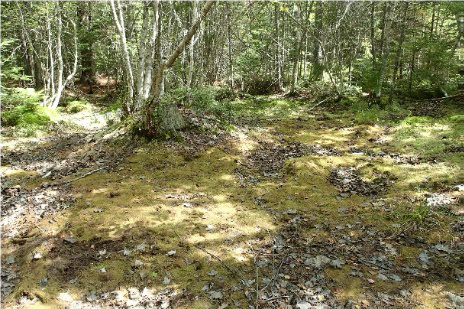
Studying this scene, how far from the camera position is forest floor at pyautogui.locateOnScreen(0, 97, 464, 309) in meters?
3.53

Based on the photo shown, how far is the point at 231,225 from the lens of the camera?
16.1 feet

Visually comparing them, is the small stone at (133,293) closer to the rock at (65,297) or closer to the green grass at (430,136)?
the rock at (65,297)

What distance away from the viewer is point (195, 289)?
359cm

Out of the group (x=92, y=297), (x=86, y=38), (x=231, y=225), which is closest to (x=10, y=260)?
(x=92, y=297)

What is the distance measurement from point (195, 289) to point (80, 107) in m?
15.0

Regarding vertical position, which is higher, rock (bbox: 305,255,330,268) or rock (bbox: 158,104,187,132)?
→ rock (bbox: 158,104,187,132)

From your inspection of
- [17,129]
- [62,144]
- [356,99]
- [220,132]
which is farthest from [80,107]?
[356,99]

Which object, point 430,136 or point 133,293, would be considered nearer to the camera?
point 133,293

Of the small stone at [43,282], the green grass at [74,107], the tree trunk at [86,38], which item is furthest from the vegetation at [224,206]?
the tree trunk at [86,38]

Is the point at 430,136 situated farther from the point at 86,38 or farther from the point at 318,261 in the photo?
the point at 86,38

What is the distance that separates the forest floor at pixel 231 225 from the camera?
11.6 ft

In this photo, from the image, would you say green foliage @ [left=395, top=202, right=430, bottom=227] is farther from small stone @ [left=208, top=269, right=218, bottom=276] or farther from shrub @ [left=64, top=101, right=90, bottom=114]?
shrub @ [left=64, top=101, right=90, bottom=114]

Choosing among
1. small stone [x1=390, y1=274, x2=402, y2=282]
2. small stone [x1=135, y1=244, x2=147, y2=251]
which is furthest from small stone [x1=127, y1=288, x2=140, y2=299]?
small stone [x1=390, y1=274, x2=402, y2=282]

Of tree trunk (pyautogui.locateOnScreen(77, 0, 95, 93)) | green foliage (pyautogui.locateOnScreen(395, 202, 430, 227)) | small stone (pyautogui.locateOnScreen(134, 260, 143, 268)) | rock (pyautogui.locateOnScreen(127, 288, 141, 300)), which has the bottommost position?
rock (pyautogui.locateOnScreen(127, 288, 141, 300))
